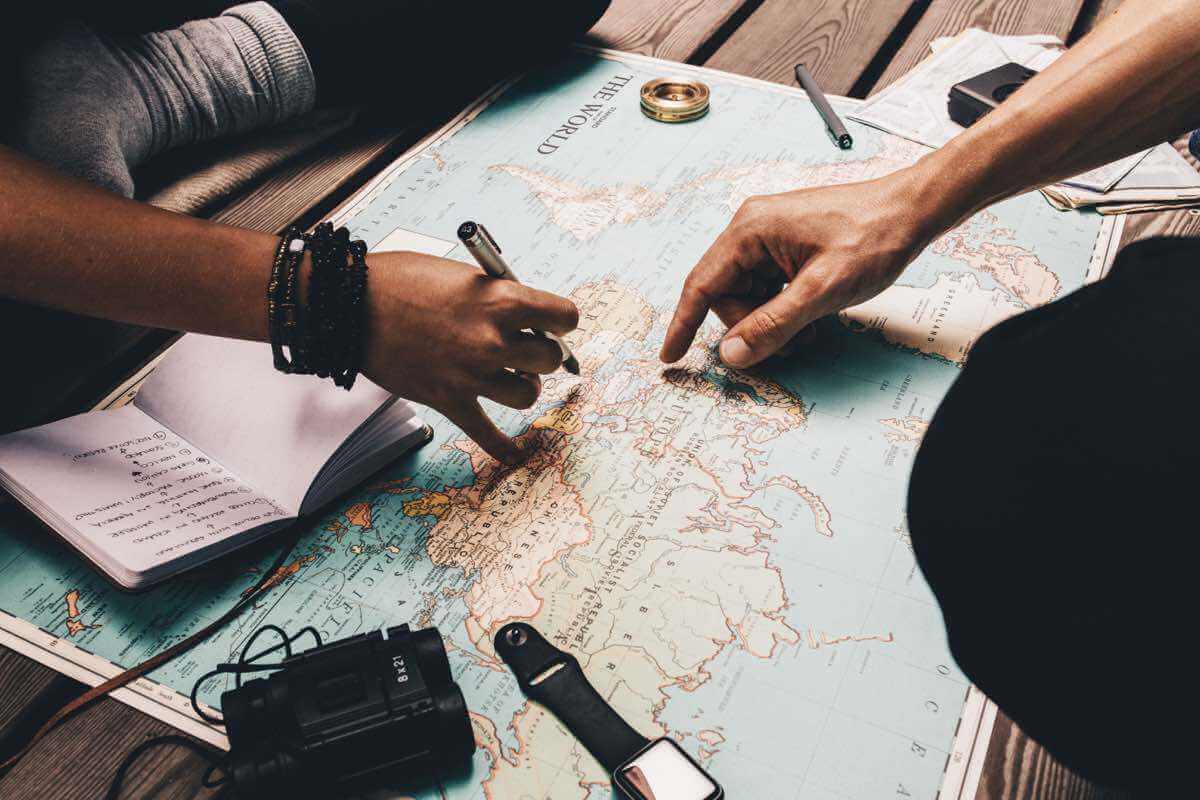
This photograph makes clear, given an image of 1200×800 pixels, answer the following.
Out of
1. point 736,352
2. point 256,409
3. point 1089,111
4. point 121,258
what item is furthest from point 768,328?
point 121,258

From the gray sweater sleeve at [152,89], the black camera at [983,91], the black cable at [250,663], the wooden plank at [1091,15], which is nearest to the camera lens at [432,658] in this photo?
the black cable at [250,663]

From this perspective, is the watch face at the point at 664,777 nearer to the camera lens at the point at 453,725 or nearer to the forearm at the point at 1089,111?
the camera lens at the point at 453,725

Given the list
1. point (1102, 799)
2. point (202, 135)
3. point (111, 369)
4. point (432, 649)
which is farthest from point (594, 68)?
point (1102, 799)

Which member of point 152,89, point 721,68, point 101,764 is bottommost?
point 101,764

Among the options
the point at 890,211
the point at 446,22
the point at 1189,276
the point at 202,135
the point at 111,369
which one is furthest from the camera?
the point at 446,22

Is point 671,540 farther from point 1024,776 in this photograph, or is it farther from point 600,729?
point 1024,776

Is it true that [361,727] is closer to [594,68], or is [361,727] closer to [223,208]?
[223,208]

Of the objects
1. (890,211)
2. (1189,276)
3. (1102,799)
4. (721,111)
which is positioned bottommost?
(1102,799)
